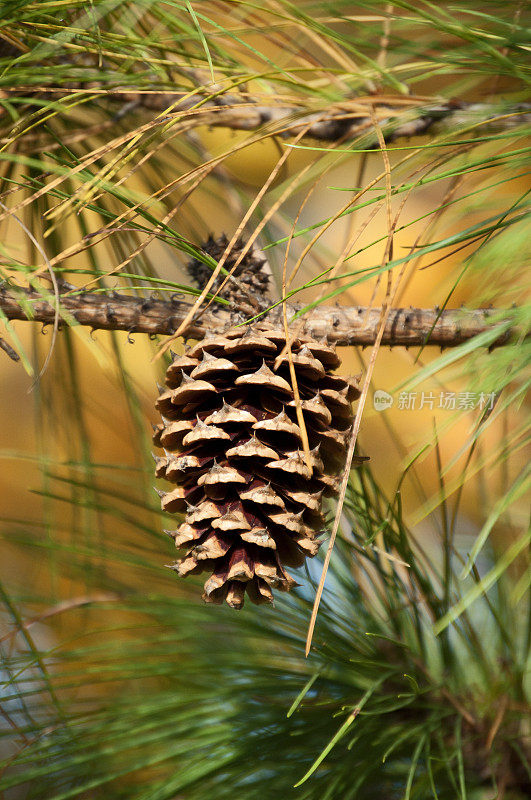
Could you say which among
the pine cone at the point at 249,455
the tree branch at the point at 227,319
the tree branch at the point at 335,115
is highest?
the tree branch at the point at 335,115

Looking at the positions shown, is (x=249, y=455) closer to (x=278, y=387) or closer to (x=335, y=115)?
(x=278, y=387)

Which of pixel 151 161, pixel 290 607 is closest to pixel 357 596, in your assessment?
pixel 290 607

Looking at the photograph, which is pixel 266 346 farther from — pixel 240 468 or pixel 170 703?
Answer: pixel 170 703

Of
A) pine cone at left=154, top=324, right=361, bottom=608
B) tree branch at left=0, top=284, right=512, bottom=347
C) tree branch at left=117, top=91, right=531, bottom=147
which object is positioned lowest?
pine cone at left=154, top=324, right=361, bottom=608

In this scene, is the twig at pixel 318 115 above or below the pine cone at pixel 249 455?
above

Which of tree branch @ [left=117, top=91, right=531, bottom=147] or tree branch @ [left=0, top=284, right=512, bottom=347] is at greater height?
tree branch @ [left=117, top=91, right=531, bottom=147]
